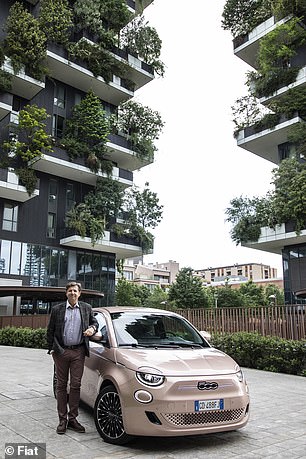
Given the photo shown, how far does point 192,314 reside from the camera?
1449 cm

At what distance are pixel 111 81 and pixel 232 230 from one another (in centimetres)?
1524

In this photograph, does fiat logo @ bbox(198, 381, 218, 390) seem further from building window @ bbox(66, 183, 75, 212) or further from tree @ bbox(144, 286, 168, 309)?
tree @ bbox(144, 286, 168, 309)

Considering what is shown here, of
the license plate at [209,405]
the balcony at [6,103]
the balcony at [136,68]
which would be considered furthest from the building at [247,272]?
the license plate at [209,405]

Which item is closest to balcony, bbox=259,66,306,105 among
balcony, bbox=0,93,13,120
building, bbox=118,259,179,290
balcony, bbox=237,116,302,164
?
balcony, bbox=237,116,302,164

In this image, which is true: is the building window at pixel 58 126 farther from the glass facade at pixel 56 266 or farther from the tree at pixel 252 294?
the tree at pixel 252 294

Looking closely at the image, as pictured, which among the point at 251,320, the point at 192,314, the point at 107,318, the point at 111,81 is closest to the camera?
the point at 107,318

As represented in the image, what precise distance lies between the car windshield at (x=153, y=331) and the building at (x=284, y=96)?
22117 millimetres

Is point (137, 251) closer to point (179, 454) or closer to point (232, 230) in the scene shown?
point (232, 230)

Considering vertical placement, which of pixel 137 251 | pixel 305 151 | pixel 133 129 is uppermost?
pixel 133 129

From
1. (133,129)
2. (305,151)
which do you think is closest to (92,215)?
(133,129)

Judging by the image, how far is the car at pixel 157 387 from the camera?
4.43m

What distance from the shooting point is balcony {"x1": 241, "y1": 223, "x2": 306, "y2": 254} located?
27109 millimetres

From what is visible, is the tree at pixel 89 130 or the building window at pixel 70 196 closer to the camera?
the tree at pixel 89 130

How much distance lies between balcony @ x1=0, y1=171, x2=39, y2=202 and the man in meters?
24.0
